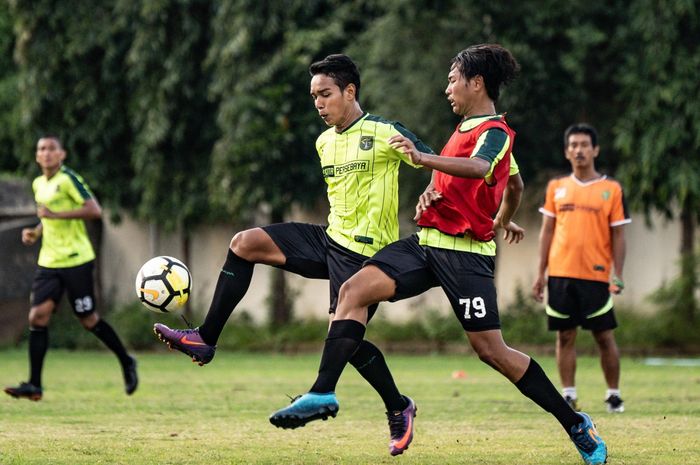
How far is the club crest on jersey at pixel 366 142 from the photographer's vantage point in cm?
784

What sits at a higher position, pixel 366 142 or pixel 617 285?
pixel 366 142

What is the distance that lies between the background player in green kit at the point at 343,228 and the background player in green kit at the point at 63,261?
4725 mm

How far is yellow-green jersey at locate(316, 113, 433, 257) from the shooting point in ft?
25.7

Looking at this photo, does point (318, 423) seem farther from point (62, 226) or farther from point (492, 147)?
point (62, 226)

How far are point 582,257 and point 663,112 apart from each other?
813cm

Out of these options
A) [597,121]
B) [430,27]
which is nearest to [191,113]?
[430,27]

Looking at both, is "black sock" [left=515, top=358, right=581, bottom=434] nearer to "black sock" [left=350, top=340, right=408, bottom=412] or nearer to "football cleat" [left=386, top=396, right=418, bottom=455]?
"football cleat" [left=386, top=396, right=418, bottom=455]

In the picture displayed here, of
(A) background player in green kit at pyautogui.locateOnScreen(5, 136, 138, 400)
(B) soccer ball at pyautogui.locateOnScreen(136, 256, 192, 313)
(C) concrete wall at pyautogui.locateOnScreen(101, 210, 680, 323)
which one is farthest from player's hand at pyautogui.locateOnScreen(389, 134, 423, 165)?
(C) concrete wall at pyautogui.locateOnScreen(101, 210, 680, 323)

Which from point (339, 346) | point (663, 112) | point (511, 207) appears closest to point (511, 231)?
point (511, 207)

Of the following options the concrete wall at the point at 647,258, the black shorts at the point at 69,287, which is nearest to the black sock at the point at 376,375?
the black shorts at the point at 69,287

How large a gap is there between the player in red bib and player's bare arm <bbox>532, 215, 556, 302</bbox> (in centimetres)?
390

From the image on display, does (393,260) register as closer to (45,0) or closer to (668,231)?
(668,231)

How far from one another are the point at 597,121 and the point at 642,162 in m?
1.81

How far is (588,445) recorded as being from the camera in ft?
23.9
